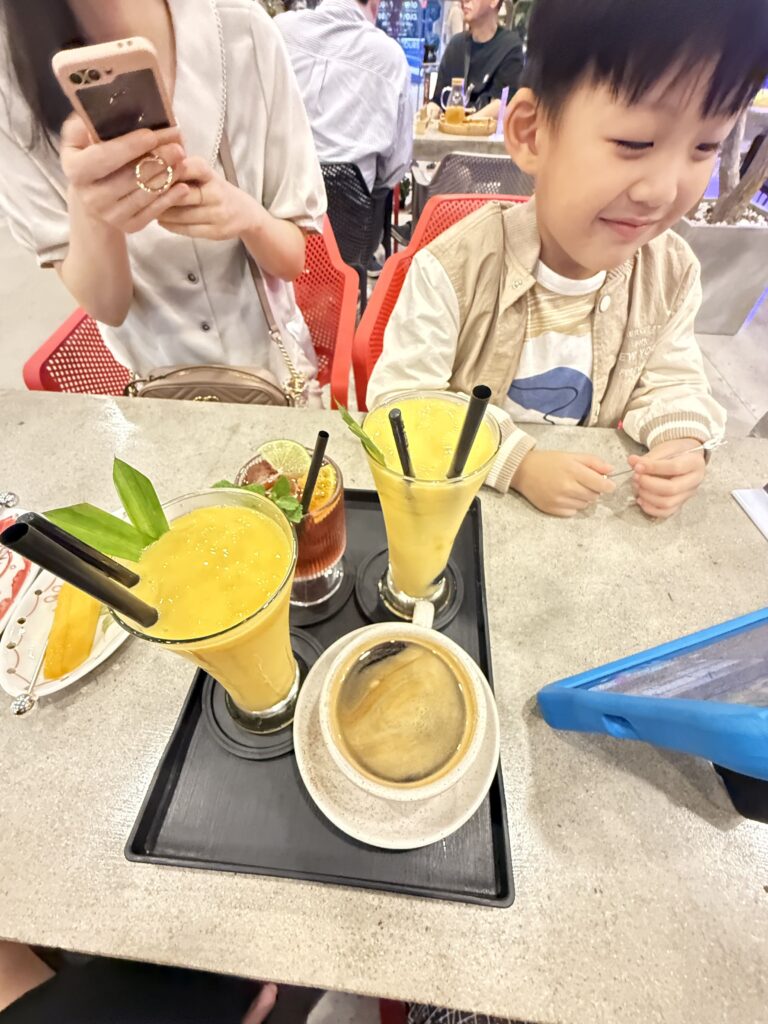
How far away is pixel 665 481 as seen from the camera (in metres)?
0.95

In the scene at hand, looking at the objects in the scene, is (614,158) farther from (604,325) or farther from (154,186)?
(154,186)

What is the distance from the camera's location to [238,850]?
2.09 ft

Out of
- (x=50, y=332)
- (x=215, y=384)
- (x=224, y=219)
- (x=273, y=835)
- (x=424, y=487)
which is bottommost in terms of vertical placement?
(x=50, y=332)

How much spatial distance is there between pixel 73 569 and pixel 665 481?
3.09 ft

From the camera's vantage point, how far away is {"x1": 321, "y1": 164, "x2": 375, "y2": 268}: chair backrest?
2.51 metres

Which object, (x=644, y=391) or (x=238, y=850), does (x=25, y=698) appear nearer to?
(x=238, y=850)

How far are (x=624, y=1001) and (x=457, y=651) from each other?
390 millimetres

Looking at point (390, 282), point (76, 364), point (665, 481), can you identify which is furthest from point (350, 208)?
point (665, 481)

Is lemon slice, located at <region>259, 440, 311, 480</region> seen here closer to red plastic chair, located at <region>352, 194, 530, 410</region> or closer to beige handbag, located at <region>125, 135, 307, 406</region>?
beige handbag, located at <region>125, 135, 307, 406</region>

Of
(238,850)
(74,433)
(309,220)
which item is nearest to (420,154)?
(309,220)

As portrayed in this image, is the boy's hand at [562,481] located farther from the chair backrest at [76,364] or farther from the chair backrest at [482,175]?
the chair backrest at [482,175]

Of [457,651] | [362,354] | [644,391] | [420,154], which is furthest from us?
[420,154]

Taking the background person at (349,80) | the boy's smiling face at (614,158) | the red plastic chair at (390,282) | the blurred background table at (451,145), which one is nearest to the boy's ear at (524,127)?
the boy's smiling face at (614,158)

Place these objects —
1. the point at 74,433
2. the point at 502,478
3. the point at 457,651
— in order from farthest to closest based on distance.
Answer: the point at 74,433 < the point at 502,478 < the point at 457,651
